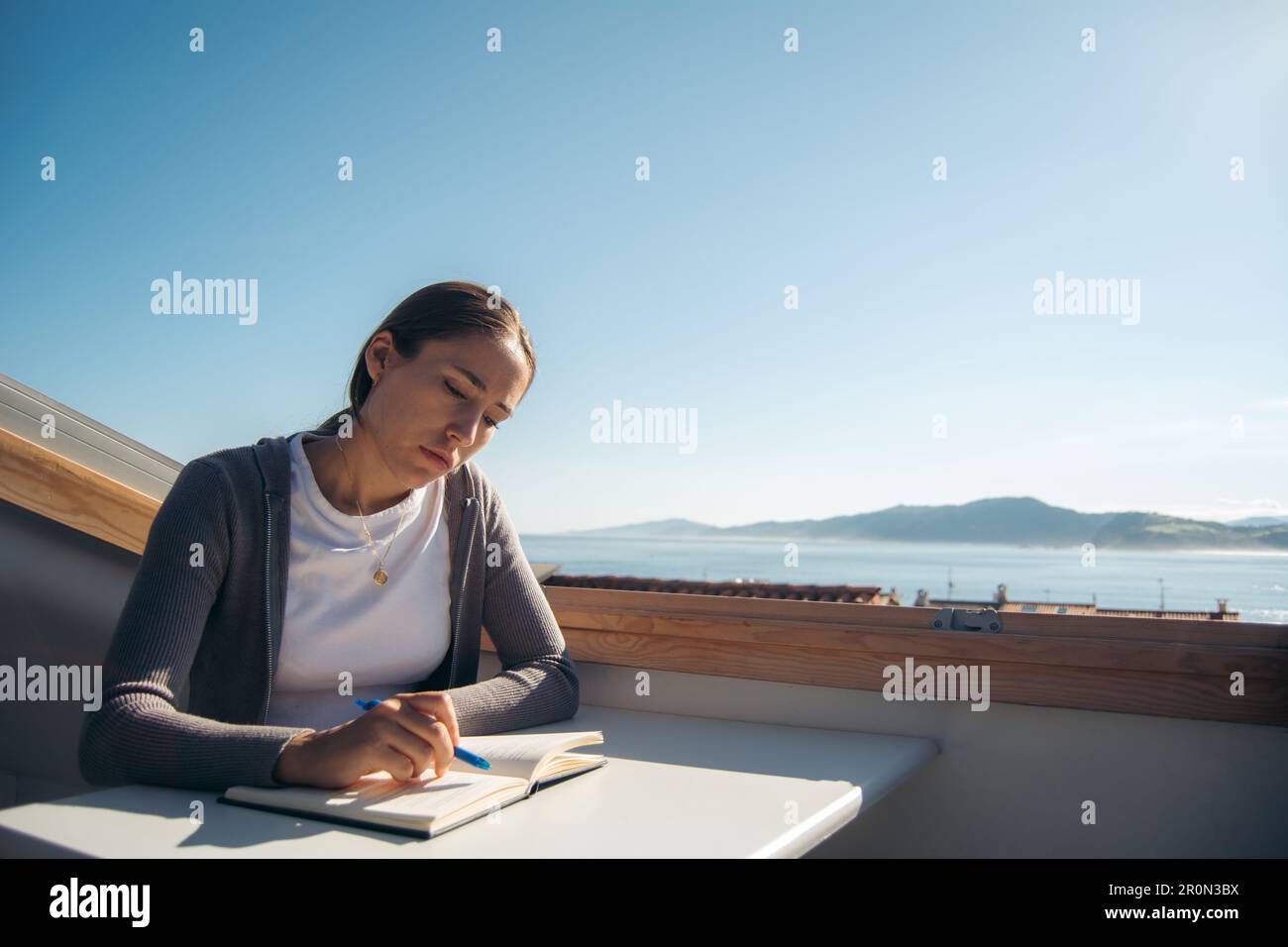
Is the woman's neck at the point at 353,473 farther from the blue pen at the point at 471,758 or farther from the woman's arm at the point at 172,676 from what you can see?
the blue pen at the point at 471,758

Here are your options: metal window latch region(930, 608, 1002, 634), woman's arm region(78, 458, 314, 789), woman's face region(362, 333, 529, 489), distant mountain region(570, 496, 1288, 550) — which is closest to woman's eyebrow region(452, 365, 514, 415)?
woman's face region(362, 333, 529, 489)

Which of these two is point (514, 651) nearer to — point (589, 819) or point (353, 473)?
point (353, 473)

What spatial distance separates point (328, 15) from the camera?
15.2 ft

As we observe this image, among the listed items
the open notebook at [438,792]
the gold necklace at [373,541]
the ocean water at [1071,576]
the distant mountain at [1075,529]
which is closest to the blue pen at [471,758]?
the open notebook at [438,792]

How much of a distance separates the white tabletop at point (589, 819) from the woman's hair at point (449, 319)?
0.63 m

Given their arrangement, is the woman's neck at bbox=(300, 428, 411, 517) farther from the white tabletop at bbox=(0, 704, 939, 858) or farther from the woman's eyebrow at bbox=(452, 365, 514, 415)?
the white tabletop at bbox=(0, 704, 939, 858)

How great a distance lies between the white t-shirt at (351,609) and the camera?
1.19m

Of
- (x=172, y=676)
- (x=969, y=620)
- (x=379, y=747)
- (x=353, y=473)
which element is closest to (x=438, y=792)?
(x=379, y=747)

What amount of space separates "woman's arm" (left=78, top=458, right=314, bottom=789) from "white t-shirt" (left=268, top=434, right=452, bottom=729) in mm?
122

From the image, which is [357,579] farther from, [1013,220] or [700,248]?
[700,248]

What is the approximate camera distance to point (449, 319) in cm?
125

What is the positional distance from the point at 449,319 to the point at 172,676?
0.60 meters

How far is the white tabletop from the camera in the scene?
2.23 feet
